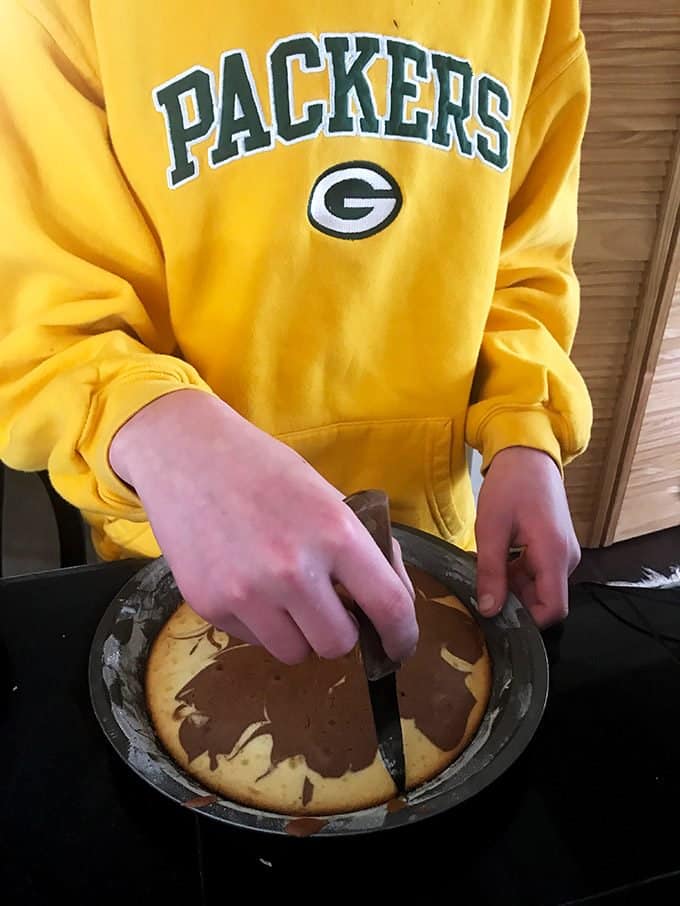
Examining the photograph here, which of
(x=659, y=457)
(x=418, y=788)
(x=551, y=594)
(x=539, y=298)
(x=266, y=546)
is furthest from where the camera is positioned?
(x=659, y=457)

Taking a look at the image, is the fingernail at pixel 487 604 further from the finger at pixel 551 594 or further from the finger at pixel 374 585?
the finger at pixel 374 585

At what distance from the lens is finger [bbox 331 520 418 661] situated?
0.41 metres

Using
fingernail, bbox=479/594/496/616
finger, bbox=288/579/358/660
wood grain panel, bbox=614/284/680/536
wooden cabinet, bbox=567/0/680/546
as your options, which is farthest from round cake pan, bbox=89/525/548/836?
wood grain panel, bbox=614/284/680/536

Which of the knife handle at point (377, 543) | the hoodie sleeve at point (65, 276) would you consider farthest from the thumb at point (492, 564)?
the hoodie sleeve at point (65, 276)

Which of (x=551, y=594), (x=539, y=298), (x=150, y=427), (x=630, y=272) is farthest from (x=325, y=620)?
(x=630, y=272)

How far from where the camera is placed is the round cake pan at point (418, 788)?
0.47m

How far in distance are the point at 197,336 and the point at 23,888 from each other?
36cm

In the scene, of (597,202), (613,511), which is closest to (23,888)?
(597,202)

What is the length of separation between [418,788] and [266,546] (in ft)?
0.70

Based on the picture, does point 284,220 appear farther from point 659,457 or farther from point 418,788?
point 659,457

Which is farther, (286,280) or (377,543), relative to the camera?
(286,280)

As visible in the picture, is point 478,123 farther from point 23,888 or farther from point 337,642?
point 23,888

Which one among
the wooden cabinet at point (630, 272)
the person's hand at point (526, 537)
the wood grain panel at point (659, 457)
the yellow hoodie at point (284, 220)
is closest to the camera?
the yellow hoodie at point (284, 220)

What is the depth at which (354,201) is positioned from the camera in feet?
1.92
